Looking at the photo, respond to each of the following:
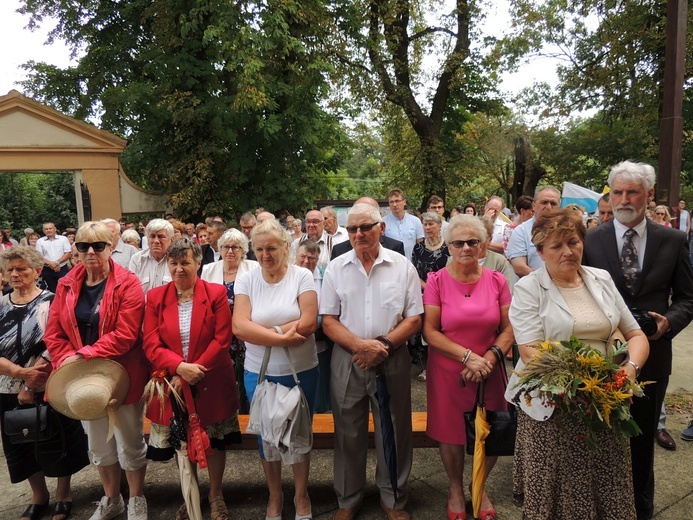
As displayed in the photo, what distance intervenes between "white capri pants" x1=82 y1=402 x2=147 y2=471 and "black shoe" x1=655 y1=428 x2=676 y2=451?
406 centimetres

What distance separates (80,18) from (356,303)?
600 inches

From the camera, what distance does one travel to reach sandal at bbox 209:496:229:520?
10.4ft

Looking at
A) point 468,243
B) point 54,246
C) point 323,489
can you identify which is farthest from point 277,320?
point 54,246

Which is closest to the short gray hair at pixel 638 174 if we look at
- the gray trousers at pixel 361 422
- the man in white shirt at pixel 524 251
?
the gray trousers at pixel 361 422

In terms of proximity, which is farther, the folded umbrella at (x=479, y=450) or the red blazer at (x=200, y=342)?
the red blazer at (x=200, y=342)

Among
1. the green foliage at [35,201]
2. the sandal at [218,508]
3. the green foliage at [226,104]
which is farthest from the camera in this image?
the green foliage at [35,201]

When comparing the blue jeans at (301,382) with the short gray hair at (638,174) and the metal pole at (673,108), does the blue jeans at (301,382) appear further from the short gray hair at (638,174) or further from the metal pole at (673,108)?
the metal pole at (673,108)

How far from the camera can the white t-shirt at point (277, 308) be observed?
3.05 m

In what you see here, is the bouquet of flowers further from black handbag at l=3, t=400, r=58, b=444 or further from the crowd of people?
black handbag at l=3, t=400, r=58, b=444

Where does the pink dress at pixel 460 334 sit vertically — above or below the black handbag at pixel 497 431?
above

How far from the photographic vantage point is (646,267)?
2.79m

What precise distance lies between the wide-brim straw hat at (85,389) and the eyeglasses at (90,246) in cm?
72

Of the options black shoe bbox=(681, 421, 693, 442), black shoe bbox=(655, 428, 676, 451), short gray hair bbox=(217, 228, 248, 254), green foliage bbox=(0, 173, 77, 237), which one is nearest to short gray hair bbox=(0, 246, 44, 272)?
short gray hair bbox=(217, 228, 248, 254)

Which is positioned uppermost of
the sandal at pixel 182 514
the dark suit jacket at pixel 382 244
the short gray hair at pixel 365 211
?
the short gray hair at pixel 365 211
